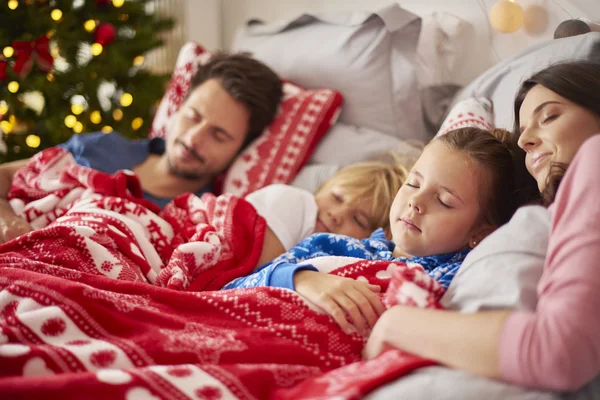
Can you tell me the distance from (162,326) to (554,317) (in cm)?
59

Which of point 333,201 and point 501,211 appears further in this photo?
point 333,201

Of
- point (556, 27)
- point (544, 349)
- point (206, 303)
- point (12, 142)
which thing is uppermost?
point (556, 27)

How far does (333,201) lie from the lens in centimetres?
154

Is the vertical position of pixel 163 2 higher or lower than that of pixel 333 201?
higher

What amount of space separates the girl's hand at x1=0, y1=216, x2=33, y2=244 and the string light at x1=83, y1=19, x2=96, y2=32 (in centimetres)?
105

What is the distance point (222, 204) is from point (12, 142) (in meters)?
1.15

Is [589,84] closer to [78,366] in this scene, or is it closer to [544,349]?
[544,349]

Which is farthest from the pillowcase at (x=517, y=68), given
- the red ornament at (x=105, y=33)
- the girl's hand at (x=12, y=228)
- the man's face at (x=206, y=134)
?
the red ornament at (x=105, y=33)

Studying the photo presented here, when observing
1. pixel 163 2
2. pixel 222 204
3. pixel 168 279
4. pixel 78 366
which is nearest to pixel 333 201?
pixel 222 204

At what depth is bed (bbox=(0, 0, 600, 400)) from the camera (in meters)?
0.82

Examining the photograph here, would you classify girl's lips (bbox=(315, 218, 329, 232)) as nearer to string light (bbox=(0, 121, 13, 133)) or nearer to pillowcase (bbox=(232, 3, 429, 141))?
pillowcase (bbox=(232, 3, 429, 141))

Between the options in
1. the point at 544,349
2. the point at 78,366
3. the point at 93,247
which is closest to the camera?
the point at 544,349

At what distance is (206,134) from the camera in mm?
1831

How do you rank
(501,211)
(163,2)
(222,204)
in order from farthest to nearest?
(163,2) < (222,204) < (501,211)
